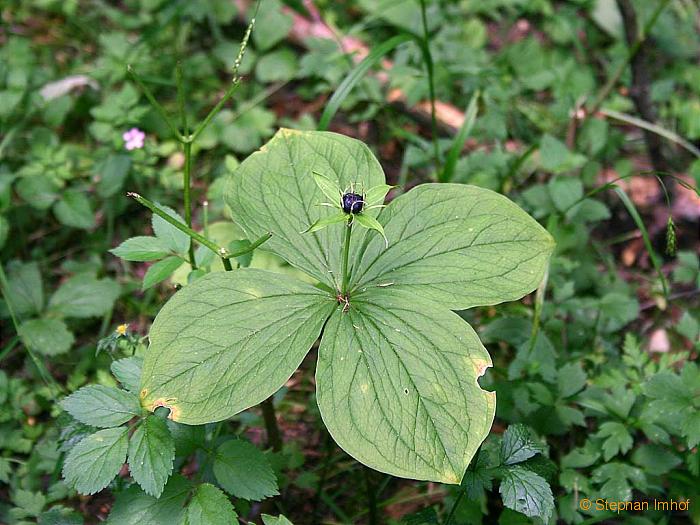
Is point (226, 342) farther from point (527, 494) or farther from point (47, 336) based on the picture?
point (47, 336)

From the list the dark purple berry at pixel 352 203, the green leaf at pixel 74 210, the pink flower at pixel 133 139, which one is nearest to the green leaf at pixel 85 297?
the green leaf at pixel 74 210

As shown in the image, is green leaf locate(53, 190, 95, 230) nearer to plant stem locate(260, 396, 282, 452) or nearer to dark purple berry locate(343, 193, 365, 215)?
plant stem locate(260, 396, 282, 452)

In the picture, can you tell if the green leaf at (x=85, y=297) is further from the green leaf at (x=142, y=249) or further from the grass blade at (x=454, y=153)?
the grass blade at (x=454, y=153)

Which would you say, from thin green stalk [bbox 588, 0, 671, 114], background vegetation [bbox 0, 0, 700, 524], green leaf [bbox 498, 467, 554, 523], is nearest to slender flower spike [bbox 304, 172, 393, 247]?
background vegetation [bbox 0, 0, 700, 524]

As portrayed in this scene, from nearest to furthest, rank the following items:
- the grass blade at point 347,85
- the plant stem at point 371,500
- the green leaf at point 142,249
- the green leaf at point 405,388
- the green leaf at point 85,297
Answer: the green leaf at point 405,388 → the green leaf at point 142,249 → the plant stem at point 371,500 → the grass blade at point 347,85 → the green leaf at point 85,297

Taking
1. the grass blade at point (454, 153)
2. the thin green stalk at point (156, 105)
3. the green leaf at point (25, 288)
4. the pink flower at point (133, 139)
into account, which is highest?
the thin green stalk at point (156, 105)

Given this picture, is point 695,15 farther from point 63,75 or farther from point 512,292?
point 63,75
